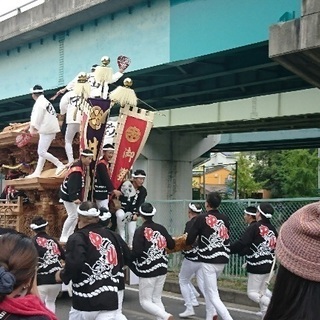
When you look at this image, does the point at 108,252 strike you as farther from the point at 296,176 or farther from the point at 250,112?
the point at 296,176

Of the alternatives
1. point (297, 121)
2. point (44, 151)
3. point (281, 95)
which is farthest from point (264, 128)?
point (44, 151)

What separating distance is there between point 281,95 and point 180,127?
3.89m

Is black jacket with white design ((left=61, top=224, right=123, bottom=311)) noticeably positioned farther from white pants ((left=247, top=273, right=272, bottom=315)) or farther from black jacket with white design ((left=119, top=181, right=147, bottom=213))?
black jacket with white design ((left=119, top=181, right=147, bottom=213))

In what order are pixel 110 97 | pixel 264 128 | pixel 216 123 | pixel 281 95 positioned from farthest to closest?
pixel 264 128 → pixel 216 123 → pixel 281 95 → pixel 110 97

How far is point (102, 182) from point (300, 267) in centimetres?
698

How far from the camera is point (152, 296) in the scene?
286 inches

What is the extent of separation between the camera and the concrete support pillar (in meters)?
18.6

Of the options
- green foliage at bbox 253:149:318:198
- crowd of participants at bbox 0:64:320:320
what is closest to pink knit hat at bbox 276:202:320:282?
crowd of participants at bbox 0:64:320:320

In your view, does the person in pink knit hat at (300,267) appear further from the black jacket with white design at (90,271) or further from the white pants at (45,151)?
the white pants at (45,151)

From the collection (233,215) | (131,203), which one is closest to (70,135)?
(131,203)

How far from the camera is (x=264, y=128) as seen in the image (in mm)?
18953

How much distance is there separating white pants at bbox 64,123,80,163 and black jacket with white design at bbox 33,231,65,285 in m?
2.67

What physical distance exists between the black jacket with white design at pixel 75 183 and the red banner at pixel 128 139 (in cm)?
77

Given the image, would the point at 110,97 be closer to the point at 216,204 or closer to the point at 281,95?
the point at 216,204
